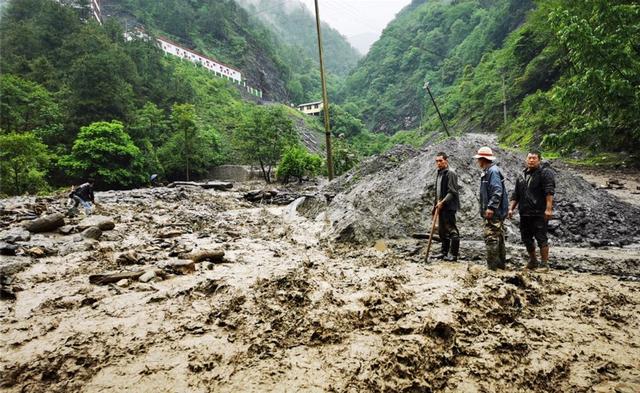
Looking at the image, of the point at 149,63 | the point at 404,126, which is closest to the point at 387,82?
the point at 404,126

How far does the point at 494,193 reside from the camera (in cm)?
500

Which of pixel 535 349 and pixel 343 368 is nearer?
pixel 343 368

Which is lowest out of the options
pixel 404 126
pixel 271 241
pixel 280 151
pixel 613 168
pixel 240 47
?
pixel 271 241

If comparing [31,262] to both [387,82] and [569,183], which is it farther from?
[387,82]

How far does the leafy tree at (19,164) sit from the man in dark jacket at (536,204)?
2566 cm

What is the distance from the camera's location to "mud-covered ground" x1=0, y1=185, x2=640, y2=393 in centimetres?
250

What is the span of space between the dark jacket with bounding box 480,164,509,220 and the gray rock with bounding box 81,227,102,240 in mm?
8852

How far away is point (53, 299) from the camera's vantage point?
4371 mm

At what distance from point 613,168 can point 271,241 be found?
16.2m

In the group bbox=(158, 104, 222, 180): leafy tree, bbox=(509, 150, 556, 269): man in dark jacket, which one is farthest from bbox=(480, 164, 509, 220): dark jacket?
bbox=(158, 104, 222, 180): leafy tree

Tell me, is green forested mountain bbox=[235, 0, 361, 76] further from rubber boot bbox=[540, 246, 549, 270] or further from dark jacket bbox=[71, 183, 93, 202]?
rubber boot bbox=[540, 246, 549, 270]

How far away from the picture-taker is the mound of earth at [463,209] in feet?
22.6

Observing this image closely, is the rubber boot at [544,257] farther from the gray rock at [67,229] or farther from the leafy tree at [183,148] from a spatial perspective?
the leafy tree at [183,148]

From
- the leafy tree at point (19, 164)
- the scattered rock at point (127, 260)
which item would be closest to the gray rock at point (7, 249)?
the scattered rock at point (127, 260)
